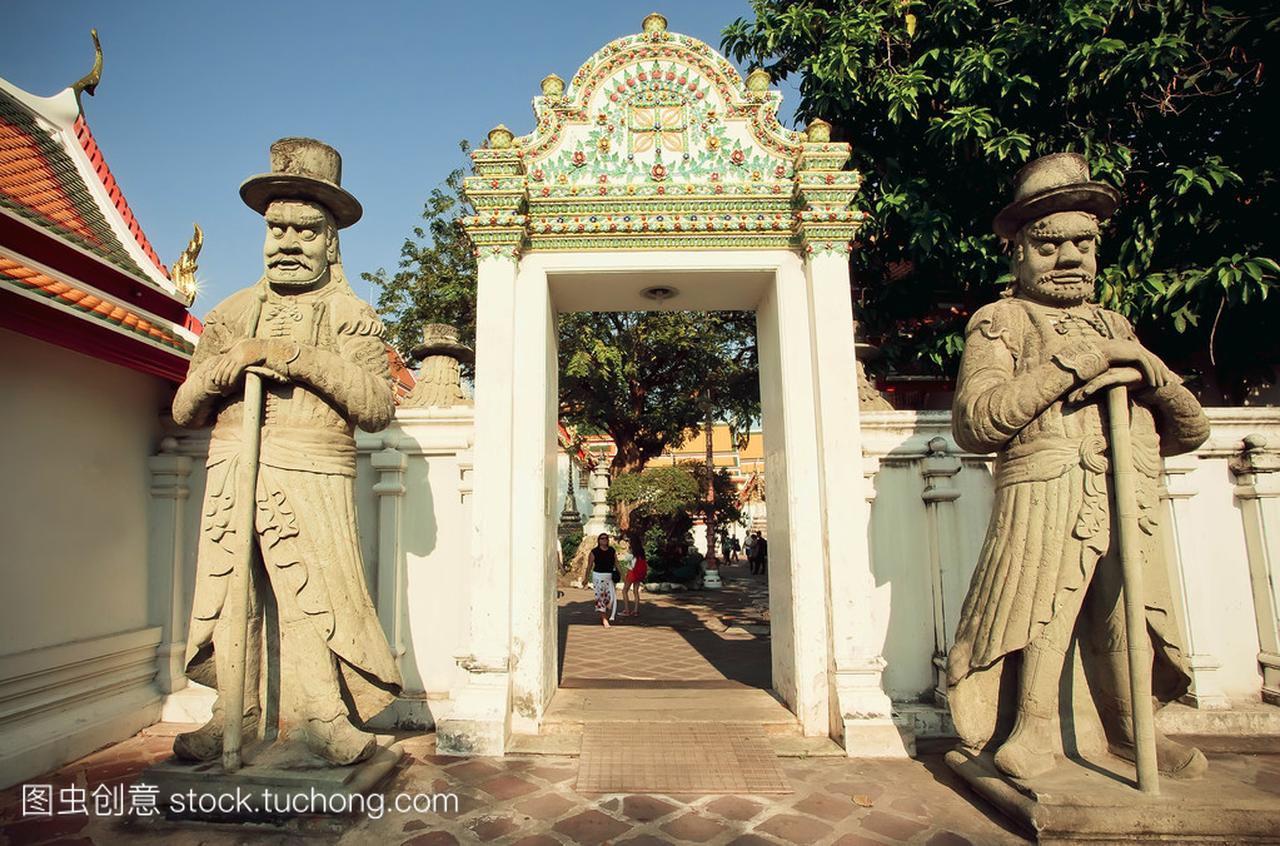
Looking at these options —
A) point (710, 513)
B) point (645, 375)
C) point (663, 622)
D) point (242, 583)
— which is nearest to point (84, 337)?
point (242, 583)

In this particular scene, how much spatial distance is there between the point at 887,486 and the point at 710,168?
280 centimetres

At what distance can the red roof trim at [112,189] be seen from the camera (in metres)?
6.57

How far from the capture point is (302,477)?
3707 millimetres

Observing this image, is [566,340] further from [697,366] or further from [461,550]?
[461,550]

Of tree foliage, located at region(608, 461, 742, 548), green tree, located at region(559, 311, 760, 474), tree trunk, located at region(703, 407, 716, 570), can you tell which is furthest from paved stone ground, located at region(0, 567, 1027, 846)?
tree trunk, located at region(703, 407, 716, 570)

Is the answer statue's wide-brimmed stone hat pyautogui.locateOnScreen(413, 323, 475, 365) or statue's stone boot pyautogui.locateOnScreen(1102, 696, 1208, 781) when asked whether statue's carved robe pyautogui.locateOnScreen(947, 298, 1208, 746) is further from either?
statue's wide-brimmed stone hat pyautogui.locateOnScreen(413, 323, 475, 365)

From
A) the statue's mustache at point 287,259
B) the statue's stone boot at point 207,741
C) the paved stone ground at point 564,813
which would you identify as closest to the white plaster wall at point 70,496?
the paved stone ground at point 564,813

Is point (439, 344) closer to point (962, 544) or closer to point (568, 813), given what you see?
A: point (568, 813)

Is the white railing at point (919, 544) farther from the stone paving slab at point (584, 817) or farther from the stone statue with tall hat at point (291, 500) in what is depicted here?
the stone statue with tall hat at point (291, 500)

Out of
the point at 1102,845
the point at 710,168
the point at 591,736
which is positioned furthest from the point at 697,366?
the point at 1102,845

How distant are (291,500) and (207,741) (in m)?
1.31

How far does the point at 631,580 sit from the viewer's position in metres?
12.5

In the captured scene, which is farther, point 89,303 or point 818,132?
point 818,132

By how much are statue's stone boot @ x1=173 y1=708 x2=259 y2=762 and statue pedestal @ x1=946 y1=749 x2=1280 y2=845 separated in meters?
3.87
